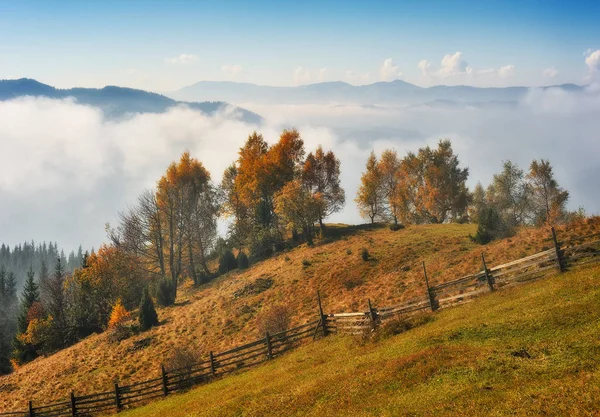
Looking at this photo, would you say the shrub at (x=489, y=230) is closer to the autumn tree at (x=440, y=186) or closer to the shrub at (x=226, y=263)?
the autumn tree at (x=440, y=186)

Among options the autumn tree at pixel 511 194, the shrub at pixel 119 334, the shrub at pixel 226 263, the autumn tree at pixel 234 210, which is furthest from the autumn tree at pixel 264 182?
the autumn tree at pixel 511 194

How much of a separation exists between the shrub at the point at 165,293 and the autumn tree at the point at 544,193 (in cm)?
5992

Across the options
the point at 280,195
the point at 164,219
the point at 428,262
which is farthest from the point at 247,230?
the point at 428,262

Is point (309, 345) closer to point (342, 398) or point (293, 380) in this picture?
point (293, 380)

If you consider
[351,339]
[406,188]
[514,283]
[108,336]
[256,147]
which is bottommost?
[108,336]

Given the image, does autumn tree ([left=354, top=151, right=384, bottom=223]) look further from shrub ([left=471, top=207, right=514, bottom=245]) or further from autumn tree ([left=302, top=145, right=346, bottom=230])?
shrub ([left=471, top=207, right=514, bottom=245])

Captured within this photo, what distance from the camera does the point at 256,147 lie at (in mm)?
79812

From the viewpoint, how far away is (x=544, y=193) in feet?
237

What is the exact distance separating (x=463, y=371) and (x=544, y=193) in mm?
68474

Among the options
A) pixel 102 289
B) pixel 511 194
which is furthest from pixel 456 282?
pixel 511 194

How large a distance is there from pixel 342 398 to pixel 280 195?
55.1 metres

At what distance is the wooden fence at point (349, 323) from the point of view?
26938 millimetres

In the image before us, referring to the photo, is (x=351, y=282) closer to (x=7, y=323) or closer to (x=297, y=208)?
(x=297, y=208)

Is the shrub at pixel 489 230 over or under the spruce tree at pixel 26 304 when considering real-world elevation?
over
